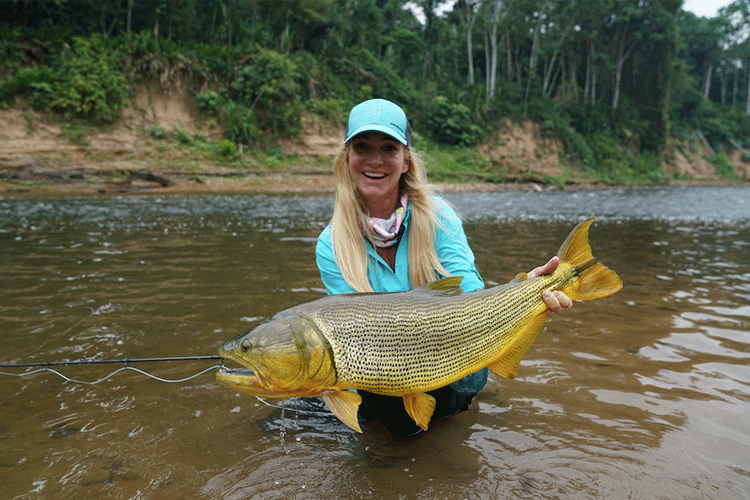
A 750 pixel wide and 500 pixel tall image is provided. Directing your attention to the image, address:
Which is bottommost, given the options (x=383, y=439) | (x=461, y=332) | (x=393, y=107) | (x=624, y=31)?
(x=383, y=439)

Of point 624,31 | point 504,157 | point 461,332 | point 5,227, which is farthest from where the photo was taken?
point 624,31

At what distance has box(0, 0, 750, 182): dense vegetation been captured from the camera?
23688mm

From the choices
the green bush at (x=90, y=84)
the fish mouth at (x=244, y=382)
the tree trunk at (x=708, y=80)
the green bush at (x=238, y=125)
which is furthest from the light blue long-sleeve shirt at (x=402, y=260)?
the tree trunk at (x=708, y=80)

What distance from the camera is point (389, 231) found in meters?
2.85

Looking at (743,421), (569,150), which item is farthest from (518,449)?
(569,150)

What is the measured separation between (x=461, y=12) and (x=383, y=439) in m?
43.2

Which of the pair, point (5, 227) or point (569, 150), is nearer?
point (5, 227)

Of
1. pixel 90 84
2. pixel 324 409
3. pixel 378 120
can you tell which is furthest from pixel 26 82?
pixel 378 120

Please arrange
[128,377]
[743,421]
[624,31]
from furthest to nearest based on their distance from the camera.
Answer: [624,31] < [128,377] < [743,421]

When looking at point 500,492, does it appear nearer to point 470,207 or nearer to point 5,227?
point 5,227

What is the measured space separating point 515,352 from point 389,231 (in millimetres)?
988

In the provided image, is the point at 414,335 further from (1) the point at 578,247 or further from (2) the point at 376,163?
(2) the point at 376,163

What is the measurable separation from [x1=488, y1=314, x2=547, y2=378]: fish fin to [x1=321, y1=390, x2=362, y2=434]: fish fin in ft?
2.32

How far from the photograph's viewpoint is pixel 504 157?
112 feet
